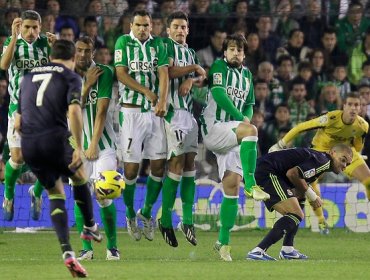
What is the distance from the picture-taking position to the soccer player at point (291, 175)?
13156 millimetres

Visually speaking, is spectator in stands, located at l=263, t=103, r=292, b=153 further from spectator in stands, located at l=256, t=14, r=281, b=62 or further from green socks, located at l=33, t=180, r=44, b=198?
green socks, located at l=33, t=180, r=44, b=198

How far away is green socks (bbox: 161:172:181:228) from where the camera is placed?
43.7ft

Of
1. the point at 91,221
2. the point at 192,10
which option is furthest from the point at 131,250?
the point at 192,10

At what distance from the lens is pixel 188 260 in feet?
40.9

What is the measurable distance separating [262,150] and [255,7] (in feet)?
9.49

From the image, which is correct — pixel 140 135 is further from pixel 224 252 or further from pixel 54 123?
pixel 54 123

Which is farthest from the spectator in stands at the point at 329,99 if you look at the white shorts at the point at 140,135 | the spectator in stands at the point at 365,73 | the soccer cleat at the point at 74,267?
the soccer cleat at the point at 74,267

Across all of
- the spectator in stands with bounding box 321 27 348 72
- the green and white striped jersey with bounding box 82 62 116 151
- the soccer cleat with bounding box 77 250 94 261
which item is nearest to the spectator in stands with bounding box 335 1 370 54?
the spectator in stands with bounding box 321 27 348 72

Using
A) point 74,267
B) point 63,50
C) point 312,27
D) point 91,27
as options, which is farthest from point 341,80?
point 74,267

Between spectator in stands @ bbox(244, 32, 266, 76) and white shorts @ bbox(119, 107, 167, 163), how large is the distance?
743 cm

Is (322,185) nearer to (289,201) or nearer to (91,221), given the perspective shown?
(289,201)

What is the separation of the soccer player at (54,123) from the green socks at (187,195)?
3.15 meters

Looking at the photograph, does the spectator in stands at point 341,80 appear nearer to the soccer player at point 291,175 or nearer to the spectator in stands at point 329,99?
the spectator in stands at point 329,99

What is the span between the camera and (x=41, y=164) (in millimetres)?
10438
